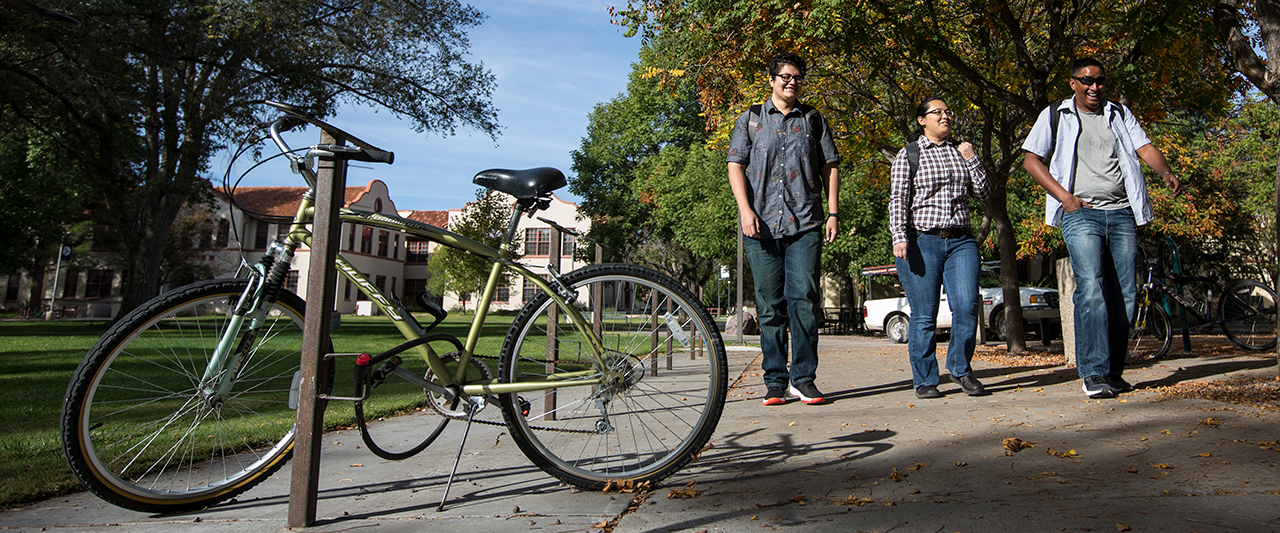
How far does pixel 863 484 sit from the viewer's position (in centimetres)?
245

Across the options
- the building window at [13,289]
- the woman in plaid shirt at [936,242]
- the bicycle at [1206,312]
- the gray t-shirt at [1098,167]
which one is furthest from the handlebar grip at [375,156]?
the building window at [13,289]

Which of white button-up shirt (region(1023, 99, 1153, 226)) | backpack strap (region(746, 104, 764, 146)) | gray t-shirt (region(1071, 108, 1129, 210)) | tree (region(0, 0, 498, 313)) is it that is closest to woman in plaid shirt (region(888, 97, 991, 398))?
white button-up shirt (region(1023, 99, 1153, 226))

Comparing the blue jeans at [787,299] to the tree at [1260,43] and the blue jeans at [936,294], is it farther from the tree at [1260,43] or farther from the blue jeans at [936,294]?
the tree at [1260,43]

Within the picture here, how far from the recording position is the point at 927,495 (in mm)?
2293

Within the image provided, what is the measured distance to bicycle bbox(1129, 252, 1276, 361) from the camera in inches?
297

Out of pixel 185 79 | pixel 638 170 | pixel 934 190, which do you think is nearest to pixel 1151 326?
pixel 934 190

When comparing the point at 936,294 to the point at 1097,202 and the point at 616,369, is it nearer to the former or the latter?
the point at 1097,202

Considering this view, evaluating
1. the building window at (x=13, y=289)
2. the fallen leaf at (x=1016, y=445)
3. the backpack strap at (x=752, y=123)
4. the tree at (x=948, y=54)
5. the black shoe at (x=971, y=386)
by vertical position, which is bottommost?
Result: the fallen leaf at (x=1016, y=445)

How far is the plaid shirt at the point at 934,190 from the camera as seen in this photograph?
472cm

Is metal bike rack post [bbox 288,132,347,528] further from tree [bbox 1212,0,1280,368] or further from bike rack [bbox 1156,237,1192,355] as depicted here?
bike rack [bbox 1156,237,1192,355]

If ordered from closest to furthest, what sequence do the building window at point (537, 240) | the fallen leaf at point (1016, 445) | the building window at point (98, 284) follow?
1. the fallen leaf at point (1016, 445)
2. the building window at point (98, 284)
3. the building window at point (537, 240)

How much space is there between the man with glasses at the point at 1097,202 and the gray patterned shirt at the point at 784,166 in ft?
4.41

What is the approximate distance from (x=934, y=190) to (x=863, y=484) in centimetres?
283

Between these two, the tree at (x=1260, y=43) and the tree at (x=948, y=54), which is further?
the tree at (x=948, y=54)
